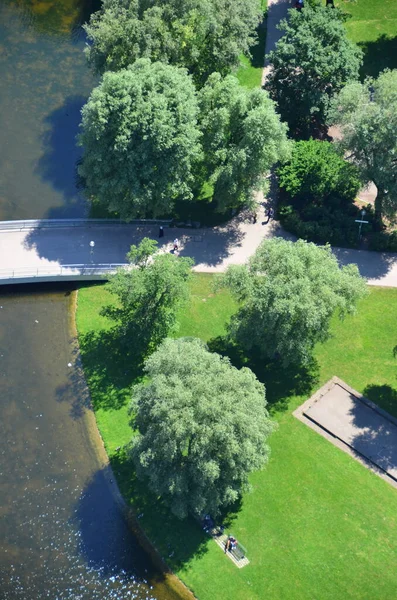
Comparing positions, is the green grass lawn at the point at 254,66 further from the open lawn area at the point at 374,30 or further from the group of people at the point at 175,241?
the group of people at the point at 175,241

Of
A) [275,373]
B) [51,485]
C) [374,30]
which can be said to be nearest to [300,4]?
[374,30]

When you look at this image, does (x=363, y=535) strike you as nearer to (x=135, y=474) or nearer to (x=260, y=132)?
(x=135, y=474)

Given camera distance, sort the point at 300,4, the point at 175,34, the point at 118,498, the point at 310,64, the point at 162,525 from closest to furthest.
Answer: the point at 162,525 < the point at 118,498 < the point at 175,34 < the point at 310,64 < the point at 300,4

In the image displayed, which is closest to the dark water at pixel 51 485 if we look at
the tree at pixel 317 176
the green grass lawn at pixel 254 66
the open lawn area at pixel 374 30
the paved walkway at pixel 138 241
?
the paved walkway at pixel 138 241

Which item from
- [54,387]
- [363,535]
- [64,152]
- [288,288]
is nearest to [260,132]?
[288,288]

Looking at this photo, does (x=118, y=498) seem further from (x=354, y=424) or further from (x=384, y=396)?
(x=384, y=396)
